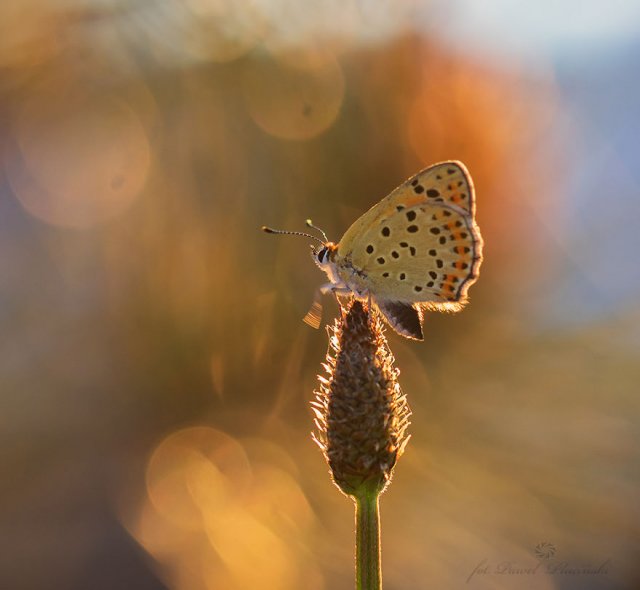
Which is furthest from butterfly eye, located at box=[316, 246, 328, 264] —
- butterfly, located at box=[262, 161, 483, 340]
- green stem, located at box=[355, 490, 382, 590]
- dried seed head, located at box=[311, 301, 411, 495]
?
green stem, located at box=[355, 490, 382, 590]

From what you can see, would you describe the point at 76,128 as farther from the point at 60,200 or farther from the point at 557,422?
the point at 557,422

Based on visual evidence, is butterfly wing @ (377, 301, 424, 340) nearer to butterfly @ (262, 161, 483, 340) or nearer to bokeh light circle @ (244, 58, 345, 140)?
butterfly @ (262, 161, 483, 340)

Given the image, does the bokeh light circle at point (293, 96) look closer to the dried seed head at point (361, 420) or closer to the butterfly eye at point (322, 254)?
the butterfly eye at point (322, 254)

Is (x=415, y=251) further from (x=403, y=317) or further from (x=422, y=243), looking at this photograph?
(x=403, y=317)

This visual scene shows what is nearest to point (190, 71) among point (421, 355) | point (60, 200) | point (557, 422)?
point (60, 200)

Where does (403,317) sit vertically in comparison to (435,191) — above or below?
below

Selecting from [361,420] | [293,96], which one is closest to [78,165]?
[293,96]
